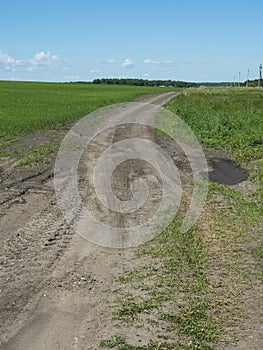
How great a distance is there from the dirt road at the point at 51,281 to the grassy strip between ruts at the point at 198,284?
273 millimetres

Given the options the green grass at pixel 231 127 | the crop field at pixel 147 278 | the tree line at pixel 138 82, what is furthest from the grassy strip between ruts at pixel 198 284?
the tree line at pixel 138 82

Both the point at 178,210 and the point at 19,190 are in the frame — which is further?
the point at 19,190

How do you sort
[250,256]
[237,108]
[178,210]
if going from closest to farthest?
[250,256], [178,210], [237,108]

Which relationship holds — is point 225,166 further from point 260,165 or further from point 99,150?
point 99,150

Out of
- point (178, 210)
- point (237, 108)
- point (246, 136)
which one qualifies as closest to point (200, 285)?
point (178, 210)

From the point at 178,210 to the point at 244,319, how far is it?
4043mm

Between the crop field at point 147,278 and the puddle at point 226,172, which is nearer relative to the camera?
the crop field at point 147,278

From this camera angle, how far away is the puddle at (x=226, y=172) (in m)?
12.8

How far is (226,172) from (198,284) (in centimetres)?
780

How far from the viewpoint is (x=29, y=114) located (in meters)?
28.4

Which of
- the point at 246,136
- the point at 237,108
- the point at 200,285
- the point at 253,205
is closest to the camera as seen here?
the point at 200,285

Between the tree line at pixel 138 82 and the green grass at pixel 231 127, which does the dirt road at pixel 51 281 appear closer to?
the green grass at pixel 231 127

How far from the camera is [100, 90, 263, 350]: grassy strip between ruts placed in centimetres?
516

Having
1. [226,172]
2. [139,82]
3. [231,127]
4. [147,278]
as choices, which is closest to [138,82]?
[139,82]
